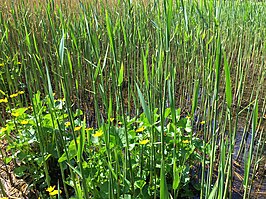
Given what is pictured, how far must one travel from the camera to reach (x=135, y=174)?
38.1 inches

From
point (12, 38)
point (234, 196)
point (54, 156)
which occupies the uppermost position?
point (12, 38)

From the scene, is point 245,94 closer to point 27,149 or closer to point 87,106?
point 87,106

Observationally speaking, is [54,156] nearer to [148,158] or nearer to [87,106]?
[148,158]

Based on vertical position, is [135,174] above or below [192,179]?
above

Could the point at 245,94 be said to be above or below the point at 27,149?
below

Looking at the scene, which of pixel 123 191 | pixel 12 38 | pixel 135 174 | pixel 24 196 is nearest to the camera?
pixel 123 191

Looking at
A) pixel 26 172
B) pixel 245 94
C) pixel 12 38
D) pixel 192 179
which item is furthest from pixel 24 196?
pixel 245 94

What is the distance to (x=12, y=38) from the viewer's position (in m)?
1.98

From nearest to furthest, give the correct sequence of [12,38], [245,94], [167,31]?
[167,31]
[12,38]
[245,94]

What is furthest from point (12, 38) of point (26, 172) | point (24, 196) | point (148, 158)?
point (148, 158)

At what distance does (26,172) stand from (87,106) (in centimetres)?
72

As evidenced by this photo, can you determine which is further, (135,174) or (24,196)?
(24,196)

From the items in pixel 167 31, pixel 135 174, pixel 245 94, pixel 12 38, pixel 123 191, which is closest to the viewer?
pixel 167 31

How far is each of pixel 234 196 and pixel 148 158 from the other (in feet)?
1.51
